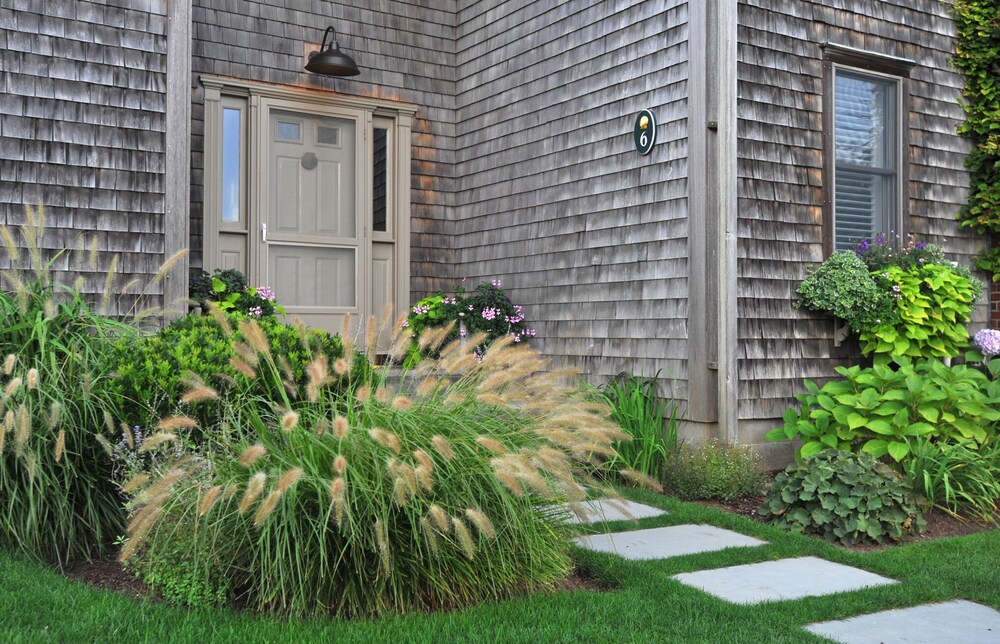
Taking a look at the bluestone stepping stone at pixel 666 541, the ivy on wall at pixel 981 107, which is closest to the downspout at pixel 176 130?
the bluestone stepping stone at pixel 666 541

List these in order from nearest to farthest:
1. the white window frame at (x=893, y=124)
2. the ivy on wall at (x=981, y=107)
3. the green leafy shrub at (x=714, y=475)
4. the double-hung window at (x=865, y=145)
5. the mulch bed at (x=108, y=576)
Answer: the mulch bed at (x=108, y=576), the green leafy shrub at (x=714, y=475), the white window frame at (x=893, y=124), the double-hung window at (x=865, y=145), the ivy on wall at (x=981, y=107)

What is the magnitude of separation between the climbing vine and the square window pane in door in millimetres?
4850

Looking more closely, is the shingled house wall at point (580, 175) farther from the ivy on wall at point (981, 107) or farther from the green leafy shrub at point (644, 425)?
the ivy on wall at point (981, 107)

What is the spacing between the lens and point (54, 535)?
3238mm

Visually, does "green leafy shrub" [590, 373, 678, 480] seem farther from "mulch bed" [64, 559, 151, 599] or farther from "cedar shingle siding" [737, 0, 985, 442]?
"mulch bed" [64, 559, 151, 599]

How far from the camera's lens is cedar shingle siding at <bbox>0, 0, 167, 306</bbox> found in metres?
4.98

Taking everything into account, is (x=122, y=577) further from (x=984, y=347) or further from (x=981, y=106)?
(x=981, y=106)

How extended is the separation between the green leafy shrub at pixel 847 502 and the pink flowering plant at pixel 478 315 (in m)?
2.96

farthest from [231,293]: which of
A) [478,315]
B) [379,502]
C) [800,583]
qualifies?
[800,583]

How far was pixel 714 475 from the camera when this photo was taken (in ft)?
16.1

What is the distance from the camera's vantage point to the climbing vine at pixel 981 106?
634 cm

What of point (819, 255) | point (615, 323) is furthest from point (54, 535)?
point (819, 255)

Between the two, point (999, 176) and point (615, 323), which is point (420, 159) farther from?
point (999, 176)

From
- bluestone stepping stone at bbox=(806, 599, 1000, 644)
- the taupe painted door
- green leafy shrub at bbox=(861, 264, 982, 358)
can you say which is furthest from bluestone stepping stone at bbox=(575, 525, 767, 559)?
the taupe painted door
